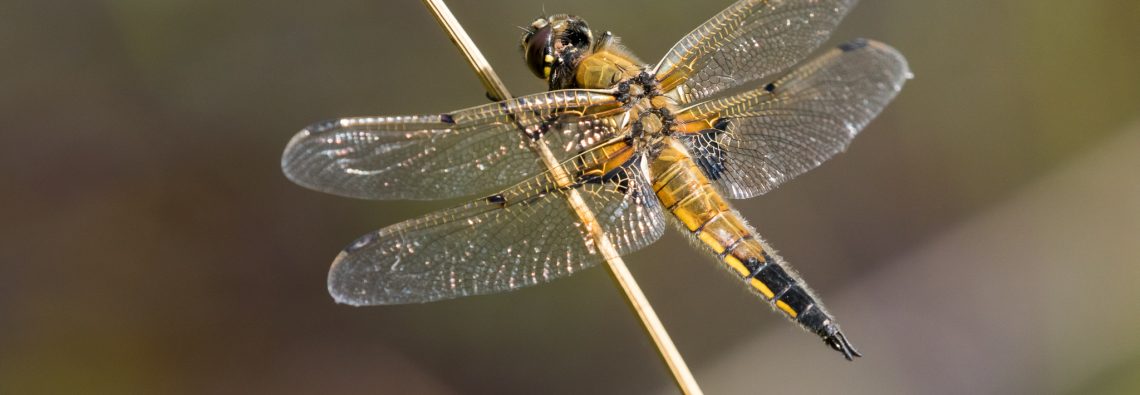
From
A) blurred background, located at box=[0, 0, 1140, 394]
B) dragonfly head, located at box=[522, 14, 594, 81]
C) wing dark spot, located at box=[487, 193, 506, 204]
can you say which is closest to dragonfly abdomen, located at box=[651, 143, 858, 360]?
dragonfly head, located at box=[522, 14, 594, 81]

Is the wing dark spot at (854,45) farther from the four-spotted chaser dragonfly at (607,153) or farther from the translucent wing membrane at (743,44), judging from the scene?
the translucent wing membrane at (743,44)

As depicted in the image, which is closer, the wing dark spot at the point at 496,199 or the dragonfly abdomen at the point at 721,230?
the wing dark spot at the point at 496,199

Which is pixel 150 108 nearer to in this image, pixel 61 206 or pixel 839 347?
pixel 61 206

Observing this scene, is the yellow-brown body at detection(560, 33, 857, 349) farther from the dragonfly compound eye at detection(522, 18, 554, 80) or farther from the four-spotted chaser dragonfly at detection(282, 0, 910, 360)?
the dragonfly compound eye at detection(522, 18, 554, 80)

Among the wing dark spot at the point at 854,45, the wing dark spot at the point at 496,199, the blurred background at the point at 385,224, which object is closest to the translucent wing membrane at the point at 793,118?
the wing dark spot at the point at 854,45

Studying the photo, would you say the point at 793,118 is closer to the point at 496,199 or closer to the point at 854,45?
the point at 854,45
